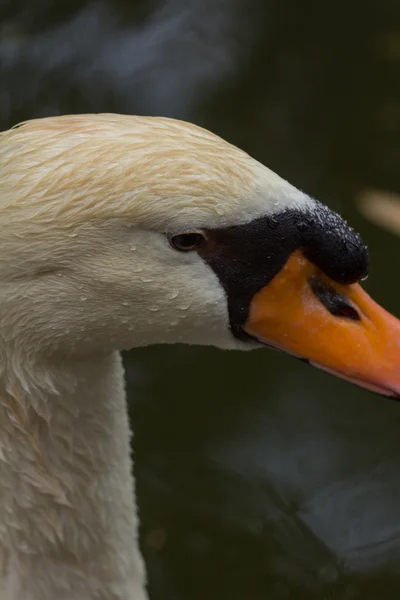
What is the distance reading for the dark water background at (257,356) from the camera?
4.28 m

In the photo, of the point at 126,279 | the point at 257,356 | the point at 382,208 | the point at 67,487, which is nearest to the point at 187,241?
the point at 126,279

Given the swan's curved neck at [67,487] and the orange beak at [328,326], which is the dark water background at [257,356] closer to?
the swan's curved neck at [67,487]

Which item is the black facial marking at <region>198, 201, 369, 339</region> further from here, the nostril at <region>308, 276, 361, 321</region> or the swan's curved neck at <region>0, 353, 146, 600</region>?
the swan's curved neck at <region>0, 353, 146, 600</region>

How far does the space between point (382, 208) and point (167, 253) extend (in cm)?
310

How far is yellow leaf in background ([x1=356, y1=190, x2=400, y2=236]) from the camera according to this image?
17.0 feet

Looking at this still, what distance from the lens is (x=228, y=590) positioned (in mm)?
4176

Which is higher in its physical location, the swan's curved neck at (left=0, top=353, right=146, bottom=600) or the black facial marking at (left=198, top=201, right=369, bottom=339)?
the black facial marking at (left=198, top=201, right=369, bottom=339)

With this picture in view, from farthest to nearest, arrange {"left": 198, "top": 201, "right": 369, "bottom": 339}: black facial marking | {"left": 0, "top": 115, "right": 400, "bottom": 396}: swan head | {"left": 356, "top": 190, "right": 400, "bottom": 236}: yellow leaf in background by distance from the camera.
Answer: {"left": 356, "top": 190, "right": 400, "bottom": 236}: yellow leaf in background < {"left": 198, "top": 201, "right": 369, "bottom": 339}: black facial marking < {"left": 0, "top": 115, "right": 400, "bottom": 396}: swan head

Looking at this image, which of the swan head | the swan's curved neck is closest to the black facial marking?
the swan head

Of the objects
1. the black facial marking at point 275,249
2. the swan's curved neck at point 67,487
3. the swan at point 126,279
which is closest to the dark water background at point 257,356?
the swan's curved neck at point 67,487

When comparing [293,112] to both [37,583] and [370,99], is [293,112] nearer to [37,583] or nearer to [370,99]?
[370,99]

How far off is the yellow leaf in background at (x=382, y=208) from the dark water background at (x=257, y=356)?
0.18ft

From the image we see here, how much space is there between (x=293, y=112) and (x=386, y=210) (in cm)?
81

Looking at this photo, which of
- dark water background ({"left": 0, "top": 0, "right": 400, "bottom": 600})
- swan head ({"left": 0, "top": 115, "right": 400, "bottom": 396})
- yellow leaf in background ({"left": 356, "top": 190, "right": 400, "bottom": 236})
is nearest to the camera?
swan head ({"left": 0, "top": 115, "right": 400, "bottom": 396})
